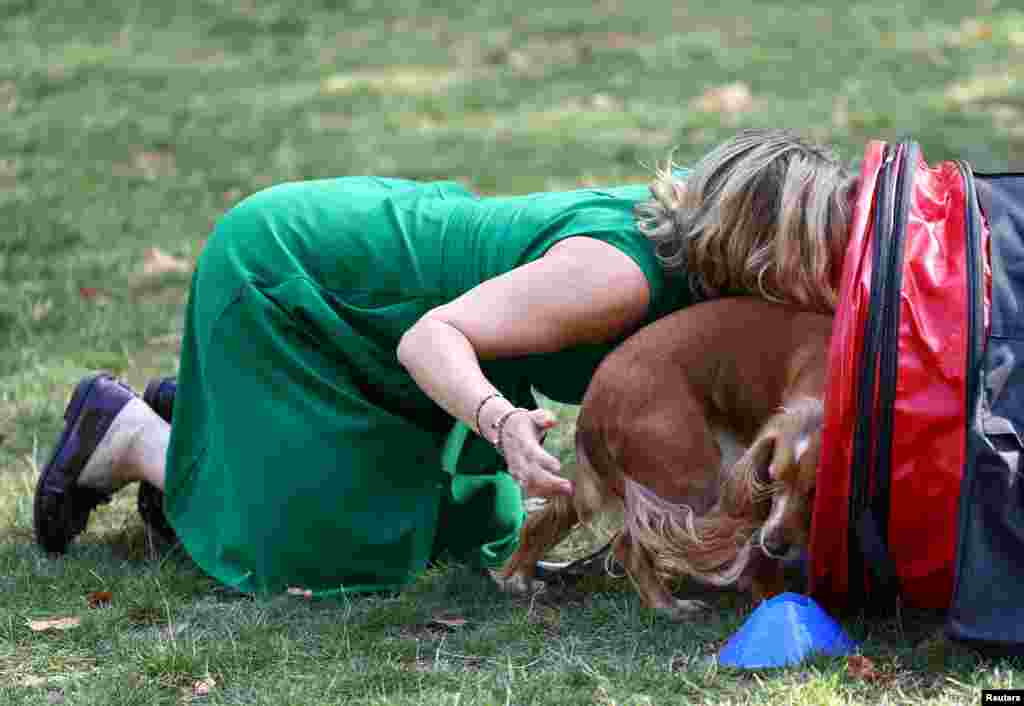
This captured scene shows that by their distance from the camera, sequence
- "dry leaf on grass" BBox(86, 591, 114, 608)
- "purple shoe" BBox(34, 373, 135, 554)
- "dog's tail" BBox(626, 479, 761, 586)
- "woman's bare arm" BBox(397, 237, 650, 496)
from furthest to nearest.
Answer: "purple shoe" BBox(34, 373, 135, 554)
"dry leaf on grass" BBox(86, 591, 114, 608)
"dog's tail" BBox(626, 479, 761, 586)
"woman's bare arm" BBox(397, 237, 650, 496)

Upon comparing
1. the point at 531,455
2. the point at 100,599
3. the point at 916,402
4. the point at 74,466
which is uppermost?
the point at 916,402

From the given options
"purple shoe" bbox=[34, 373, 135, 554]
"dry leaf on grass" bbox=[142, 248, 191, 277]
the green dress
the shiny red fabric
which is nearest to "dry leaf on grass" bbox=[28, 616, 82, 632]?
the green dress

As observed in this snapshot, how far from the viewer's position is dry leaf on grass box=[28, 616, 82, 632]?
138 inches

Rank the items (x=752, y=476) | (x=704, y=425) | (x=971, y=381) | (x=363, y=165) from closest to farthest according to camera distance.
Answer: (x=971, y=381) < (x=752, y=476) < (x=704, y=425) < (x=363, y=165)

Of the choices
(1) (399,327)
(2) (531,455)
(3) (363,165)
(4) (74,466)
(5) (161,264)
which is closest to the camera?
(2) (531,455)

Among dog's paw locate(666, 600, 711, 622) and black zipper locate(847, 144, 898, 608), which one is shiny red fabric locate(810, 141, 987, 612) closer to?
black zipper locate(847, 144, 898, 608)

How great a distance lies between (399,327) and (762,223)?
0.89 m

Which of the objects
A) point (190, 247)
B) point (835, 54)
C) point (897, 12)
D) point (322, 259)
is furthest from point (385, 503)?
point (897, 12)

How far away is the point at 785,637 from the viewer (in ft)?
10.1

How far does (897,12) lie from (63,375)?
8552 mm

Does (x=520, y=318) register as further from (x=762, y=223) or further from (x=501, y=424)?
(x=762, y=223)

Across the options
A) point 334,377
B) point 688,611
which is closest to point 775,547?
point 688,611

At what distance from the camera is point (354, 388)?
375cm

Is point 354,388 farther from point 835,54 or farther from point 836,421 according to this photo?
point 835,54
